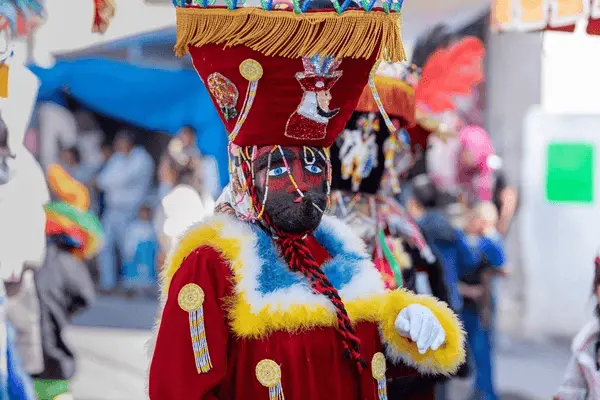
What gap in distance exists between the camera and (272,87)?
3.02 meters

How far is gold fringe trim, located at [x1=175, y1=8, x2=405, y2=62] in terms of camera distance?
2.89m

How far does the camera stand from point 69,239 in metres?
6.78

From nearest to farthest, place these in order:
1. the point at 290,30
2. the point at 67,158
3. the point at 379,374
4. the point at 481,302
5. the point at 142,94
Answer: the point at 290,30 → the point at 379,374 → the point at 142,94 → the point at 481,302 → the point at 67,158

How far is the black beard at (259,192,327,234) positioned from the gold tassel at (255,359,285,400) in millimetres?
414

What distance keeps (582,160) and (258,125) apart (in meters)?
7.90

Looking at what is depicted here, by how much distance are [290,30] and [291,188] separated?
0.49 meters

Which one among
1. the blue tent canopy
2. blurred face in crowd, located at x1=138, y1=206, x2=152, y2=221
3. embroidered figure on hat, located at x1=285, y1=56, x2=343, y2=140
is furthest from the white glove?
blurred face in crowd, located at x1=138, y1=206, x2=152, y2=221

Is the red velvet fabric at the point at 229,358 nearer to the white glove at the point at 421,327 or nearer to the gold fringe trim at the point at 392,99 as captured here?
the white glove at the point at 421,327

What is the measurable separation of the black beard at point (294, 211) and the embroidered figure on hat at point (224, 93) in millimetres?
284

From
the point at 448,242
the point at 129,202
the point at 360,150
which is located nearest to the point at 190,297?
the point at 360,150

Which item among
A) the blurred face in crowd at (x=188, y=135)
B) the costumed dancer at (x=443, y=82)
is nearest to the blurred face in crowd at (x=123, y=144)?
the blurred face in crowd at (x=188, y=135)

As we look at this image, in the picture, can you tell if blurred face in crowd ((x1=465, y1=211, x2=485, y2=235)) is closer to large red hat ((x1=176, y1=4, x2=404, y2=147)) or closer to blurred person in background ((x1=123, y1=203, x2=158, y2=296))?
large red hat ((x1=176, y1=4, x2=404, y2=147))

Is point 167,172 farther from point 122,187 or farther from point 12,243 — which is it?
point 12,243

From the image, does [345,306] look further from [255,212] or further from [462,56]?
[462,56]
